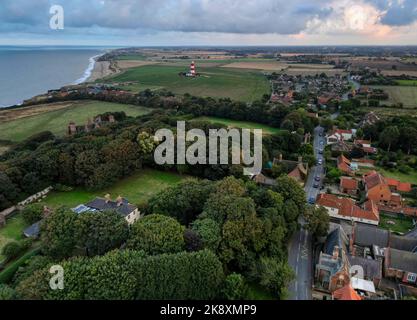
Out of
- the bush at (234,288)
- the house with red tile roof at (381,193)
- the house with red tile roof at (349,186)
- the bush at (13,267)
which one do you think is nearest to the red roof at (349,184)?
the house with red tile roof at (349,186)

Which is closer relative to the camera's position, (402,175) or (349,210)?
(349,210)

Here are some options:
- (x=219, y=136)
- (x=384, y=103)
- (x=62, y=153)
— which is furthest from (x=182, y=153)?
(x=384, y=103)

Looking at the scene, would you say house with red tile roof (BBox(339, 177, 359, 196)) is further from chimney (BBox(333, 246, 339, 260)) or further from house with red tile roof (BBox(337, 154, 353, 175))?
chimney (BBox(333, 246, 339, 260))

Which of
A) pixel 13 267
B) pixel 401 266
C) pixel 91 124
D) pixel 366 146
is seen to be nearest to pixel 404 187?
pixel 366 146

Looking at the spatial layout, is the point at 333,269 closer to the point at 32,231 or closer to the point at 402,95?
the point at 32,231

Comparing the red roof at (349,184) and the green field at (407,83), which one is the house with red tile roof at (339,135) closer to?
the red roof at (349,184)

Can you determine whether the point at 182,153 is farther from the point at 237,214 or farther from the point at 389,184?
the point at 389,184
